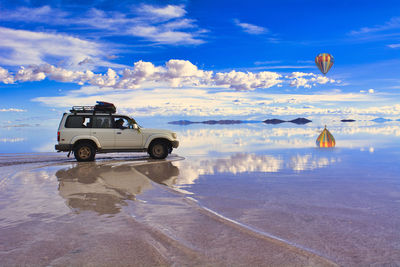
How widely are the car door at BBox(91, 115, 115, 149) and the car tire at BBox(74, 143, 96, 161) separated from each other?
0.57 m

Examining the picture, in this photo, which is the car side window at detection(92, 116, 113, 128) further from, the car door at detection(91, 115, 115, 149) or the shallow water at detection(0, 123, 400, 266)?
the shallow water at detection(0, 123, 400, 266)

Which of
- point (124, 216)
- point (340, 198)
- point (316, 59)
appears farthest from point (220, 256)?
point (316, 59)

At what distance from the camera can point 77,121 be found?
595 inches

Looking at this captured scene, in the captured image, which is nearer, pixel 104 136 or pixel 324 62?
pixel 104 136

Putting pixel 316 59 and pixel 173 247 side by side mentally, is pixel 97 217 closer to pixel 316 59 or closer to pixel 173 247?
pixel 173 247

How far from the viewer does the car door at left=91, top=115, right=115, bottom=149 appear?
15352mm

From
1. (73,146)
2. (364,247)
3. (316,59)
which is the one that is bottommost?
(364,247)

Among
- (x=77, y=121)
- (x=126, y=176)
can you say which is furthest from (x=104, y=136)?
(x=126, y=176)

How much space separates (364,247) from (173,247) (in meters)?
2.65

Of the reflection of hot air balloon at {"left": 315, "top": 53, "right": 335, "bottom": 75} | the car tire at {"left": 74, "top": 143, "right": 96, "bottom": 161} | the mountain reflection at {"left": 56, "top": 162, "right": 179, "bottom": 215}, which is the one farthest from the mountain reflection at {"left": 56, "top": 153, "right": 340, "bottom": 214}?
the reflection of hot air balloon at {"left": 315, "top": 53, "right": 335, "bottom": 75}

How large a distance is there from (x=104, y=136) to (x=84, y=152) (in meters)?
1.17

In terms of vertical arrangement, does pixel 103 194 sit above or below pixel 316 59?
below

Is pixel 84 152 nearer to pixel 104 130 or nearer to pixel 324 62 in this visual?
pixel 104 130

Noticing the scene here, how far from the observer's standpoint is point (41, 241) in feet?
15.6
